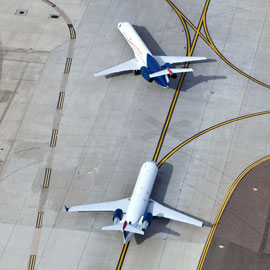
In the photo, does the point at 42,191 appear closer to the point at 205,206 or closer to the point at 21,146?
the point at 21,146

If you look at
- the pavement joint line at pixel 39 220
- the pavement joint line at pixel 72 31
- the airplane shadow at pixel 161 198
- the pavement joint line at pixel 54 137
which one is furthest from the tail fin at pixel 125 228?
the pavement joint line at pixel 72 31

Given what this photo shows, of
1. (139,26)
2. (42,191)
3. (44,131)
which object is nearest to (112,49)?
(139,26)

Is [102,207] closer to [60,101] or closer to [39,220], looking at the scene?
[39,220]

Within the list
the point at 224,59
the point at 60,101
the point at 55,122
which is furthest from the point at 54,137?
the point at 224,59

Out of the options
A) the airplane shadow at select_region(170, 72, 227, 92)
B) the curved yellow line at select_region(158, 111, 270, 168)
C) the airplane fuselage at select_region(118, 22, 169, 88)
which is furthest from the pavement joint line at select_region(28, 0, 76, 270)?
the airplane shadow at select_region(170, 72, 227, 92)

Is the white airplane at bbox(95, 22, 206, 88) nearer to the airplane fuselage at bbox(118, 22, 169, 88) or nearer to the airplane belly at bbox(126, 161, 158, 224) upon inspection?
the airplane fuselage at bbox(118, 22, 169, 88)

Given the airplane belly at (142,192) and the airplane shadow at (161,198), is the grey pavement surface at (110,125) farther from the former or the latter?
the airplane belly at (142,192)
